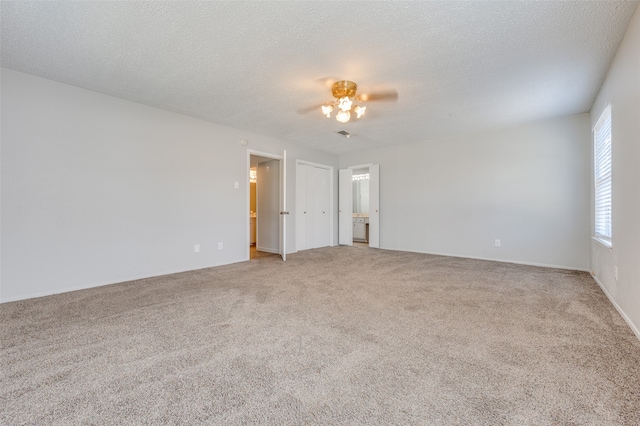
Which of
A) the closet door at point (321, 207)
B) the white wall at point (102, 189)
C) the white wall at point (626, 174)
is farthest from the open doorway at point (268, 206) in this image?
the white wall at point (626, 174)

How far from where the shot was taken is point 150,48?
2467 mm

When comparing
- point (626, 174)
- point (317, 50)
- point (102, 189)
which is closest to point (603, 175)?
point (626, 174)

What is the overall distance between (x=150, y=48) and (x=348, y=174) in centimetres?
513

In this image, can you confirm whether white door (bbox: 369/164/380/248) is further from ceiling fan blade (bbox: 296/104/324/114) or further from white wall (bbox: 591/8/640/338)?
white wall (bbox: 591/8/640/338)

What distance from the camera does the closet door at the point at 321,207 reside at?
666 centimetres

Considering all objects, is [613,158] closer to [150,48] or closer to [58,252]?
[150,48]

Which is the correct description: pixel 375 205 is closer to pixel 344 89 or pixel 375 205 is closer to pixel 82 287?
pixel 344 89

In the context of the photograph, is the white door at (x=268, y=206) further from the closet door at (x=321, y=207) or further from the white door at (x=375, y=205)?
the white door at (x=375, y=205)

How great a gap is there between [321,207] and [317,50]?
14.8ft

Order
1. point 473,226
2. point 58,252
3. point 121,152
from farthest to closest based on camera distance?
point 473,226 < point 121,152 < point 58,252

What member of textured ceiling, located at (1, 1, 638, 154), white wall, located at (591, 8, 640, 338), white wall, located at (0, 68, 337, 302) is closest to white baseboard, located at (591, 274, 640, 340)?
white wall, located at (591, 8, 640, 338)

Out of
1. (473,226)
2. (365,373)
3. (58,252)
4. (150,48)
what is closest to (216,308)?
(365,373)

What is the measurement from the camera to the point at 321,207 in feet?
22.2

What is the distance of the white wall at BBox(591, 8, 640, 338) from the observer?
2.06 m
